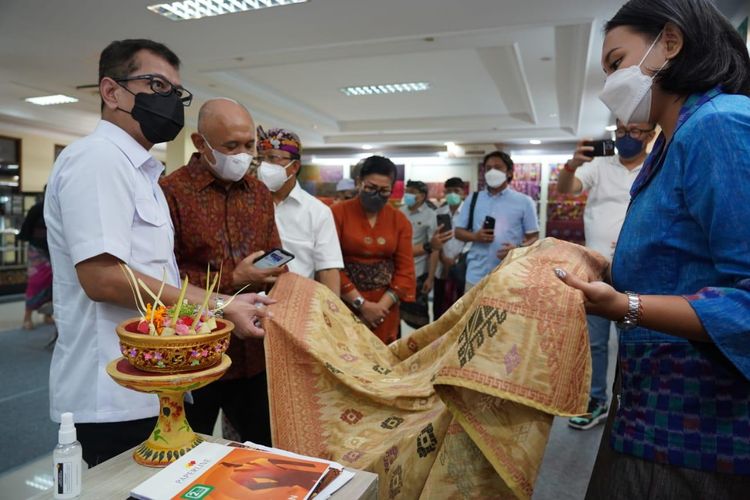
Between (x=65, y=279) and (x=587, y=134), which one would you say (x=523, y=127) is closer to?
(x=587, y=134)

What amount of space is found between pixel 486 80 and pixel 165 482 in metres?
7.46

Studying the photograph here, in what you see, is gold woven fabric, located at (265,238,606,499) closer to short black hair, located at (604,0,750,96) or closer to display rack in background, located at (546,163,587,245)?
short black hair, located at (604,0,750,96)

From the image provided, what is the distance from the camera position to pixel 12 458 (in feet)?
9.39

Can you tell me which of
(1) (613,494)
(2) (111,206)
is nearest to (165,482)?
(2) (111,206)

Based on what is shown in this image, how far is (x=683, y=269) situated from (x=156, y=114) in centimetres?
138

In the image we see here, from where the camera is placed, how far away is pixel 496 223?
4203 mm

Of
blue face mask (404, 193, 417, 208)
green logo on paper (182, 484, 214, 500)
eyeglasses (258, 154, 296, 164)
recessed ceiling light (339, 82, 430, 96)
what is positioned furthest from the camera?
recessed ceiling light (339, 82, 430, 96)

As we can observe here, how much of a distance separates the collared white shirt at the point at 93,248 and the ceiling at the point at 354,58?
3.75 meters

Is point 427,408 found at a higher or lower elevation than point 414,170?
lower

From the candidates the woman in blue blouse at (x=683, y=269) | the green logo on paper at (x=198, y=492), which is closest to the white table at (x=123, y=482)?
the green logo on paper at (x=198, y=492)

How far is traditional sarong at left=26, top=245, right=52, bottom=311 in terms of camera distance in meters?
5.81

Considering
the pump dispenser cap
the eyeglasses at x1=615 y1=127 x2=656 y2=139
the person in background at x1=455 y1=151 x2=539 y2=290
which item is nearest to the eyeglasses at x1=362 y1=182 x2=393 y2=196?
the eyeglasses at x1=615 y1=127 x2=656 y2=139

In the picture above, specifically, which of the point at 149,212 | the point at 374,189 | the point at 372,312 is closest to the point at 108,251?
the point at 149,212

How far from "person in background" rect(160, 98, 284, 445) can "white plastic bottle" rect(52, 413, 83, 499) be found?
2.79 ft
